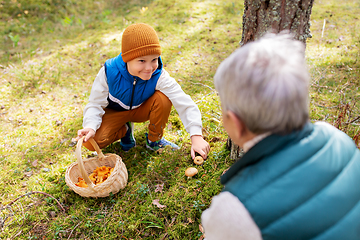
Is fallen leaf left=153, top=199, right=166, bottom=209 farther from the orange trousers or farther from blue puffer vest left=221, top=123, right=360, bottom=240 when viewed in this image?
Result: blue puffer vest left=221, top=123, right=360, bottom=240


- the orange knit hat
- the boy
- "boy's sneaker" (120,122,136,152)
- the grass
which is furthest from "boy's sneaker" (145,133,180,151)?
the orange knit hat

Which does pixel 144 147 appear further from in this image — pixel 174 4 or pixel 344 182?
pixel 174 4


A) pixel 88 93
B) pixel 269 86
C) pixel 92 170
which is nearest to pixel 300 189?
pixel 269 86

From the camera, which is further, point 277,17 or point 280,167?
point 277,17

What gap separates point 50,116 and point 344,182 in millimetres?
4016

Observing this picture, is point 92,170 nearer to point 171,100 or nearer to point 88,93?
point 171,100

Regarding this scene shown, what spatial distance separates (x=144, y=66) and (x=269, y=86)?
1.71m

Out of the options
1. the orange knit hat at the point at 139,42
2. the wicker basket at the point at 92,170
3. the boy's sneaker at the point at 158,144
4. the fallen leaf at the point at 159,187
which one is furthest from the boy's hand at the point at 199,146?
the orange knit hat at the point at 139,42

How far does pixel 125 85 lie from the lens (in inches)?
102

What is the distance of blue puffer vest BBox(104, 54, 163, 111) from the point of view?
2557 mm

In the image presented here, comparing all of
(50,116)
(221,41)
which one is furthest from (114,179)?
(221,41)

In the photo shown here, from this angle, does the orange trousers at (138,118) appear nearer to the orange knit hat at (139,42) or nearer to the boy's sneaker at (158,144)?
the boy's sneaker at (158,144)

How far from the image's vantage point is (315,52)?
4.51m

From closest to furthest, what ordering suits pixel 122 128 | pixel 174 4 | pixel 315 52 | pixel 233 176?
pixel 233 176, pixel 122 128, pixel 315 52, pixel 174 4
